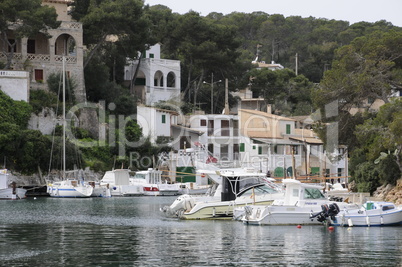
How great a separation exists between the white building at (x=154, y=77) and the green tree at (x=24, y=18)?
1517 cm

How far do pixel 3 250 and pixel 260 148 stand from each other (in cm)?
5169

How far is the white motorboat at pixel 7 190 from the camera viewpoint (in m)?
55.7

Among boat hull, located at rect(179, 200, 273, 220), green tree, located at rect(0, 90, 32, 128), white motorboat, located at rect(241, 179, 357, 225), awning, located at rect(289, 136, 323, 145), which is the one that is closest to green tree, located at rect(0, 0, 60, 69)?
green tree, located at rect(0, 90, 32, 128)

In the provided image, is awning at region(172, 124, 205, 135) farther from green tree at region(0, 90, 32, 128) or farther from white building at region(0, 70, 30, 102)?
green tree at region(0, 90, 32, 128)

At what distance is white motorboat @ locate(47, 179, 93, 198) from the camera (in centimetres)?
5934

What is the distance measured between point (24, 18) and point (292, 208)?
36.7 metres

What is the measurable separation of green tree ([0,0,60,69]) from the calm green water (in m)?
27.4

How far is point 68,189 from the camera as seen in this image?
5934 centimetres

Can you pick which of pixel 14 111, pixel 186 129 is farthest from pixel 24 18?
pixel 186 129

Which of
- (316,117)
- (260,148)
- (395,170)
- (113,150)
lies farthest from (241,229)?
(260,148)

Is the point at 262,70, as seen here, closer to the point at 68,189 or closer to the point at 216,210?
the point at 68,189

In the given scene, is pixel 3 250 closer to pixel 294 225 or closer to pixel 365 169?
pixel 294 225

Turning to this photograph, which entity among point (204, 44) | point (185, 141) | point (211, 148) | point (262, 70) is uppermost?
point (204, 44)

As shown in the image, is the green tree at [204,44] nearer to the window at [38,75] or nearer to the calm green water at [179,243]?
the window at [38,75]
